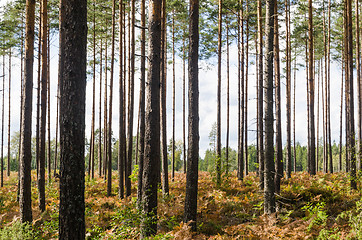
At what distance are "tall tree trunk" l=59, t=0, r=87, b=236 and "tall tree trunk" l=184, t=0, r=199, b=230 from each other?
151 inches

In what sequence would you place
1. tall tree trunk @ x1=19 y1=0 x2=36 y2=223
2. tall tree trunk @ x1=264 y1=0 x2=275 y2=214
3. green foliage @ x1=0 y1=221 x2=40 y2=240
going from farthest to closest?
tall tree trunk @ x1=19 y1=0 x2=36 y2=223 → green foliage @ x1=0 y1=221 x2=40 y2=240 → tall tree trunk @ x1=264 y1=0 x2=275 y2=214

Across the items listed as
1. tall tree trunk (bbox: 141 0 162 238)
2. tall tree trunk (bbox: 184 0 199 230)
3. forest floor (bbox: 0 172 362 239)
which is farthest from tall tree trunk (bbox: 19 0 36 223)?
tall tree trunk (bbox: 184 0 199 230)

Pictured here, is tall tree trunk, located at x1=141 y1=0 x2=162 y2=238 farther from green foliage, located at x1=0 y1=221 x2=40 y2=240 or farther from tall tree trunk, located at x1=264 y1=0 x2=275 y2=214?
green foliage, located at x1=0 y1=221 x2=40 y2=240

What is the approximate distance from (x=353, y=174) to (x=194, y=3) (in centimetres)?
915

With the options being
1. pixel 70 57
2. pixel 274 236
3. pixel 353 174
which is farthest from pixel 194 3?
pixel 353 174

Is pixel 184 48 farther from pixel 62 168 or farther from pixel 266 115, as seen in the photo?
pixel 62 168

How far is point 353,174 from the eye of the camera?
11.0 metres

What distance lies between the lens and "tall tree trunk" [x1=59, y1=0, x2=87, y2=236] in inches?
185

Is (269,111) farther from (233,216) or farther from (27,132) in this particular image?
(27,132)

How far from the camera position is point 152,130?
23.9 ft

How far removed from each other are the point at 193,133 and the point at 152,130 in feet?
4.70

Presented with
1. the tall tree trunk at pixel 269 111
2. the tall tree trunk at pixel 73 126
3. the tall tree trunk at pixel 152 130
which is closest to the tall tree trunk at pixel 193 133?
the tall tree trunk at pixel 152 130

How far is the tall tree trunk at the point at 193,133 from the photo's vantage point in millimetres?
8109

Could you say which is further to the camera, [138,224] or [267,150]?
[267,150]
